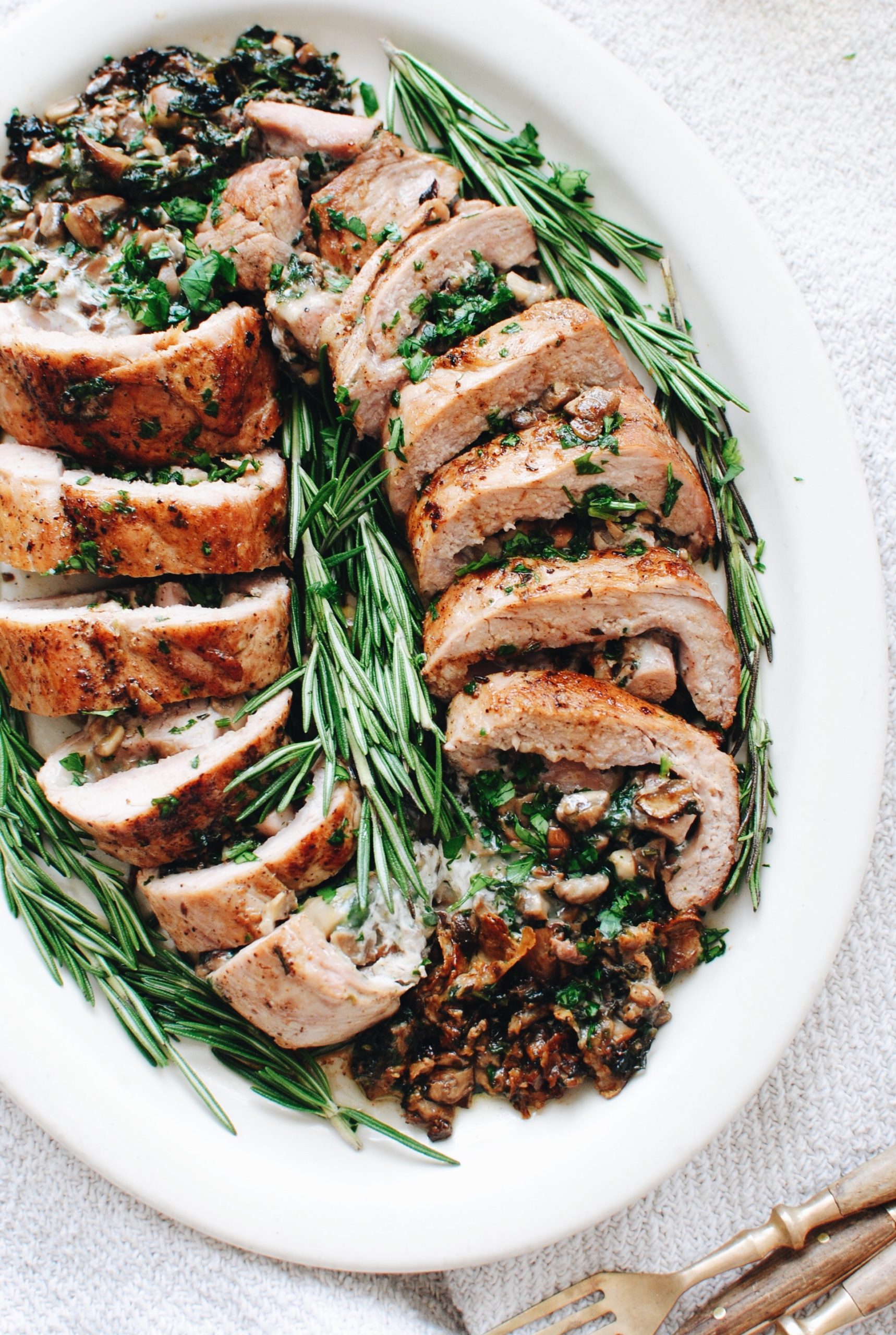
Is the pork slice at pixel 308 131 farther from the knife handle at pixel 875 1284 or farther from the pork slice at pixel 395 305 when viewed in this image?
the knife handle at pixel 875 1284

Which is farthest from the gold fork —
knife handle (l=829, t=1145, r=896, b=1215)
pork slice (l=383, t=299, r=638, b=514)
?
pork slice (l=383, t=299, r=638, b=514)

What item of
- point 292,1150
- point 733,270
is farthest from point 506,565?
point 292,1150

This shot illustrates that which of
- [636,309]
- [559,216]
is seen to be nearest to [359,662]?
[636,309]

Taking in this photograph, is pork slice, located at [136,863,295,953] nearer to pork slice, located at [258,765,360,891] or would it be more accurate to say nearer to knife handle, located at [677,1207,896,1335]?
pork slice, located at [258,765,360,891]

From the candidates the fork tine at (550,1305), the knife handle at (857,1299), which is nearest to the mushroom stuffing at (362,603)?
the fork tine at (550,1305)

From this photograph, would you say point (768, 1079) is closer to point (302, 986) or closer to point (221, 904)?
point (302, 986)

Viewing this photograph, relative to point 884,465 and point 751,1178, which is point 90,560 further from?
point 751,1178
